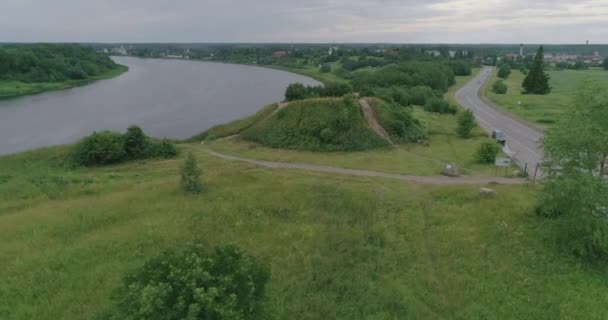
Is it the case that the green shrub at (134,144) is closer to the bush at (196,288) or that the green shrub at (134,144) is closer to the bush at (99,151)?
the bush at (99,151)

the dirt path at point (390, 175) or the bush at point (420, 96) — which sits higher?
the bush at point (420, 96)

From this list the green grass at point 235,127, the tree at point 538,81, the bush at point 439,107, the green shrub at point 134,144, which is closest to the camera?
the green shrub at point 134,144

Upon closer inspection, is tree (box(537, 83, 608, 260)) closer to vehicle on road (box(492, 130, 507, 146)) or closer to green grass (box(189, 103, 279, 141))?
vehicle on road (box(492, 130, 507, 146))

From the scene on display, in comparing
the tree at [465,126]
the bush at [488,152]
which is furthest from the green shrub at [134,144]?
the tree at [465,126]

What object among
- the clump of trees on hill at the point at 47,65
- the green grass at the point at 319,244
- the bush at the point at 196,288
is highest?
the clump of trees on hill at the point at 47,65

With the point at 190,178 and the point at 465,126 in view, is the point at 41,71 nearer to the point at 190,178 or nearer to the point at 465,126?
the point at 190,178

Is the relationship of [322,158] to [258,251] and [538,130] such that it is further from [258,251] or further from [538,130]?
[538,130]
